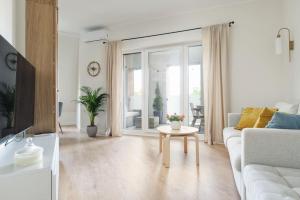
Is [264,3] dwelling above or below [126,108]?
above

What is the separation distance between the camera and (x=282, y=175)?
139cm

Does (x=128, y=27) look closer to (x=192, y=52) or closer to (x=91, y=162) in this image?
(x=192, y=52)

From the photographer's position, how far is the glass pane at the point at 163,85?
4719 mm

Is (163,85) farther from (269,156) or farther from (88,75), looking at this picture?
(269,156)

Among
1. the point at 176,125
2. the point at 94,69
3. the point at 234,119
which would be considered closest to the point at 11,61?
the point at 176,125

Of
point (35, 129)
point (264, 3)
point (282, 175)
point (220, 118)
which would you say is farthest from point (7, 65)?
point (264, 3)

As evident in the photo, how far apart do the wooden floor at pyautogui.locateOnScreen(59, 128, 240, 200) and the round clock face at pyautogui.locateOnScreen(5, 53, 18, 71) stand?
1.23 m

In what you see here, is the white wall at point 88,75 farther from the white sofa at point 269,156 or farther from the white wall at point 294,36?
the white sofa at point 269,156

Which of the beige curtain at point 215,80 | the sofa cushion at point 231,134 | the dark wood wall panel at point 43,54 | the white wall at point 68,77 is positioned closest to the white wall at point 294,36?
the beige curtain at point 215,80

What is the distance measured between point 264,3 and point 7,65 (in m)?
4.04

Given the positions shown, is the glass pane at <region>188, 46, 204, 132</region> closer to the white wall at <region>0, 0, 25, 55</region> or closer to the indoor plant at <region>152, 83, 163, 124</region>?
the indoor plant at <region>152, 83, 163, 124</region>

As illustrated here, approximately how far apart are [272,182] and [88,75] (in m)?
4.90

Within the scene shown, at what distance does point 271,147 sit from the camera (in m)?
1.61

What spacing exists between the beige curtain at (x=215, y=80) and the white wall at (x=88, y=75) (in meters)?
2.48
